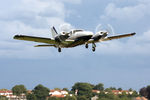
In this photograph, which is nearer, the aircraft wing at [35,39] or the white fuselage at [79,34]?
the white fuselage at [79,34]

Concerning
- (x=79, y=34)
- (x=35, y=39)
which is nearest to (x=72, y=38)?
(x=79, y=34)

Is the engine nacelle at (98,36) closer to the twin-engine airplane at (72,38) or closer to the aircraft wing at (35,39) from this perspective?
the twin-engine airplane at (72,38)

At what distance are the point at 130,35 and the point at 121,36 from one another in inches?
75.9

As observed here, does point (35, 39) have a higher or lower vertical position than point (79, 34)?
higher

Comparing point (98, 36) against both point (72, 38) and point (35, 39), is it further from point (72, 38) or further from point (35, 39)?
point (35, 39)

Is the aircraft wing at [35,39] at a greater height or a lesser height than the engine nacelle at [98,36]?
greater

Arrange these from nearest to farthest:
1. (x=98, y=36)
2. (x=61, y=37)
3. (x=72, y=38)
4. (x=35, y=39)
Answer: (x=72, y=38) < (x=98, y=36) < (x=61, y=37) < (x=35, y=39)

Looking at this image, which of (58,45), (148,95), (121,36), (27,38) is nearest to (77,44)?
(58,45)

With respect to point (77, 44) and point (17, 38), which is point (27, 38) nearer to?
point (17, 38)

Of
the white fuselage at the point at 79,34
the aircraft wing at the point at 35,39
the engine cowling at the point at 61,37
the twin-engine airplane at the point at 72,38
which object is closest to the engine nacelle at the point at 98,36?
the twin-engine airplane at the point at 72,38

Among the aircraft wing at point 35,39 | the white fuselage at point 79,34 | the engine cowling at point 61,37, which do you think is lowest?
the white fuselage at point 79,34

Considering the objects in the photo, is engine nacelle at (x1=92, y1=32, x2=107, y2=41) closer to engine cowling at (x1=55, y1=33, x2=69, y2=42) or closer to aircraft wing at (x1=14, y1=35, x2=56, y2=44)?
engine cowling at (x1=55, y1=33, x2=69, y2=42)

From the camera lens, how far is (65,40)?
55.2m

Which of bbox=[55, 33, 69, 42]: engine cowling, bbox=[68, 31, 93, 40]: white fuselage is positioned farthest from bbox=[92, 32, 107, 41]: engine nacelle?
bbox=[55, 33, 69, 42]: engine cowling
